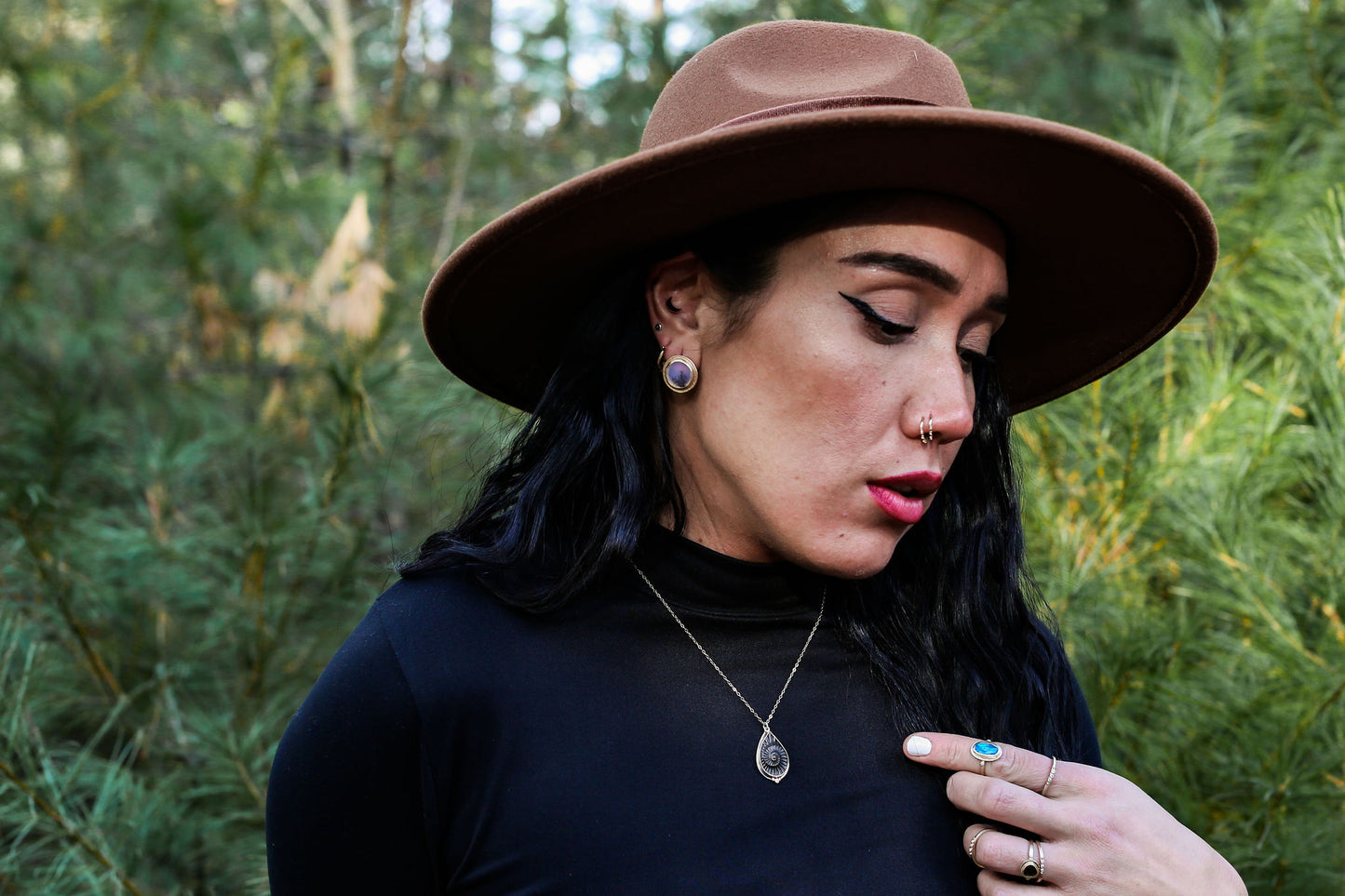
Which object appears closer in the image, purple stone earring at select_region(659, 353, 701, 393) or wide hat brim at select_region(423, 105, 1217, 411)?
wide hat brim at select_region(423, 105, 1217, 411)

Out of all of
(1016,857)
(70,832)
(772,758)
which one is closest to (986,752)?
(1016,857)

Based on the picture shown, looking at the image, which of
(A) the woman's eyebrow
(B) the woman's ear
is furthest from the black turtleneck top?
(A) the woman's eyebrow

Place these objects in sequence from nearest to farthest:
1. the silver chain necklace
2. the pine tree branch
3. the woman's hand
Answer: the woman's hand < the silver chain necklace < the pine tree branch

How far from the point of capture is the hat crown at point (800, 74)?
114 centimetres

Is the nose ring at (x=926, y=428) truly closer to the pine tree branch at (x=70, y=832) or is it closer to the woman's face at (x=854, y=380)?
the woman's face at (x=854, y=380)

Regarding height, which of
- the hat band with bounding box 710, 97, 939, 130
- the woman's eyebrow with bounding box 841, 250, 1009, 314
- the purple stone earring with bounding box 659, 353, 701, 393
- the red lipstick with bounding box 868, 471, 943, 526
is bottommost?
the red lipstick with bounding box 868, 471, 943, 526

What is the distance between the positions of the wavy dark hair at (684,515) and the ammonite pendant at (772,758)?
16cm

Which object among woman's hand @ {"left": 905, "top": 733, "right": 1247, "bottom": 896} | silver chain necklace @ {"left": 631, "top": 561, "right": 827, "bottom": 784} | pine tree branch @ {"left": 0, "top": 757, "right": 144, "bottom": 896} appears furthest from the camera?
pine tree branch @ {"left": 0, "top": 757, "right": 144, "bottom": 896}

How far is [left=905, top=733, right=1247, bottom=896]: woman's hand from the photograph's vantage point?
1.05 meters

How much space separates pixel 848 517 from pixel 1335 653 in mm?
971

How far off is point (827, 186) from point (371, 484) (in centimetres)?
141

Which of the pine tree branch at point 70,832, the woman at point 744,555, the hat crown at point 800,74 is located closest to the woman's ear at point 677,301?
the woman at point 744,555

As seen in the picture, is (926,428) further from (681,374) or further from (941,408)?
(681,374)

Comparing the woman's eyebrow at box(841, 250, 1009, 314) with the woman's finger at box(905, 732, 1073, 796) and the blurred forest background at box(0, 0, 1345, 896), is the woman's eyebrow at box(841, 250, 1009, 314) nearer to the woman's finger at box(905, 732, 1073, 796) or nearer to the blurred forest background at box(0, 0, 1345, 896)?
the woman's finger at box(905, 732, 1073, 796)
